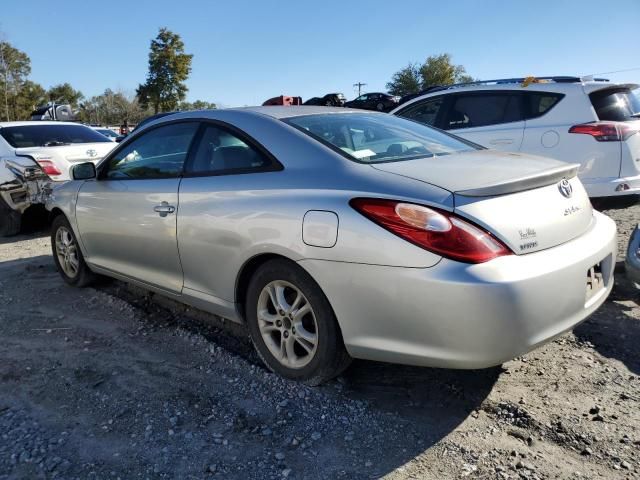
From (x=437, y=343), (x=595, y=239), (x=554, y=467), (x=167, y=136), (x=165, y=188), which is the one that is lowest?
(x=554, y=467)

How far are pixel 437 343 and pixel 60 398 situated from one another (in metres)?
2.01

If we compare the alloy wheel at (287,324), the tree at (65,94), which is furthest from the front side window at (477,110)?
the tree at (65,94)

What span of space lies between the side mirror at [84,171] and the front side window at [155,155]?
0.15 m

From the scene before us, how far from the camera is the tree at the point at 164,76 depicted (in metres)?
47.0

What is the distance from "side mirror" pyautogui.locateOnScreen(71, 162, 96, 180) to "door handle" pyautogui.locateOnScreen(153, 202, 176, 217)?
3.62 feet

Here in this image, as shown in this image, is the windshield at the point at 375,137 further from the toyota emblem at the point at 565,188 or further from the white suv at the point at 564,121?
the white suv at the point at 564,121

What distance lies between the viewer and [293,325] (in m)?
2.77

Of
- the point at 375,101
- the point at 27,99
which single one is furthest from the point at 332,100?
the point at 27,99

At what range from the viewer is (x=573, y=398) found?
104 inches

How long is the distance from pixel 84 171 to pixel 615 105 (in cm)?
525

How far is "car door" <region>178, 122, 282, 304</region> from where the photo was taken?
2865 millimetres

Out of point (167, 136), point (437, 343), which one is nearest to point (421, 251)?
point (437, 343)

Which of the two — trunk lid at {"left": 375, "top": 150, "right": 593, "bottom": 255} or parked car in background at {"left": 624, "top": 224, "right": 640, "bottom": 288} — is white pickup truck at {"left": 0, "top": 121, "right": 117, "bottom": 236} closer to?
trunk lid at {"left": 375, "top": 150, "right": 593, "bottom": 255}

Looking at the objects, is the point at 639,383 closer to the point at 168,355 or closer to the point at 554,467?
the point at 554,467
